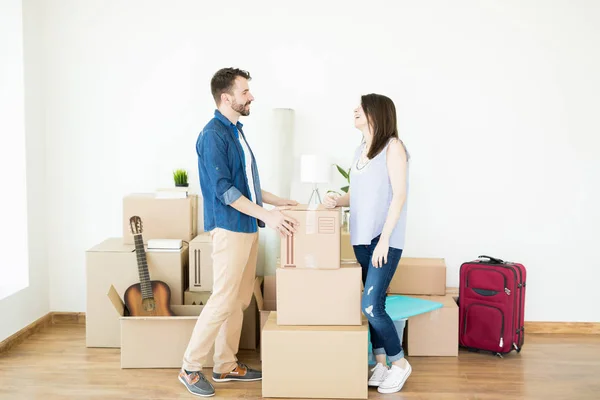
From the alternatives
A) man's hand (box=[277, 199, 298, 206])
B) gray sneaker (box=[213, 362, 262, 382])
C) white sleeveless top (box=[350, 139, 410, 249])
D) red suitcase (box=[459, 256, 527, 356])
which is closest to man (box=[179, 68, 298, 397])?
gray sneaker (box=[213, 362, 262, 382])

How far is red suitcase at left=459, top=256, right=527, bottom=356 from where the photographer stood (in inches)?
139

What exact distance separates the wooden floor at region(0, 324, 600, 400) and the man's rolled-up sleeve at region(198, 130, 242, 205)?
917 millimetres

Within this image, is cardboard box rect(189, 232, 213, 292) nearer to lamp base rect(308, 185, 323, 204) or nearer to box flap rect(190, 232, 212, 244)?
box flap rect(190, 232, 212, 244)

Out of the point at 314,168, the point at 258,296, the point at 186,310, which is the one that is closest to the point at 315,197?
the point at 314,168

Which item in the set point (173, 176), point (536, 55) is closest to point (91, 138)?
point (173, 176)

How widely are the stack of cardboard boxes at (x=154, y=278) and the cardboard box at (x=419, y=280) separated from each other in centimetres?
91

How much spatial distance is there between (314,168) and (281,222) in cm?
97

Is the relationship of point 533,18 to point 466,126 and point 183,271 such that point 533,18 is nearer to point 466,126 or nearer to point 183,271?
point 466,126

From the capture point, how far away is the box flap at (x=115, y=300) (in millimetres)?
3346

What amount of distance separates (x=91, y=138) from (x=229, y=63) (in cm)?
106

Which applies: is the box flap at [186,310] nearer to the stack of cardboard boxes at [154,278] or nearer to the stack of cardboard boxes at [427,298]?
the stack of cardboard boxes at [154,278]

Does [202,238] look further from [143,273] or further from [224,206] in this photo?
[224,206]

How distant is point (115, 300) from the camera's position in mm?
3383

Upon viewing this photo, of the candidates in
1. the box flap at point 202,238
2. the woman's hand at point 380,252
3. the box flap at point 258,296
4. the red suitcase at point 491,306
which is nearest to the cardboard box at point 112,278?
the box flap at point 202,238
